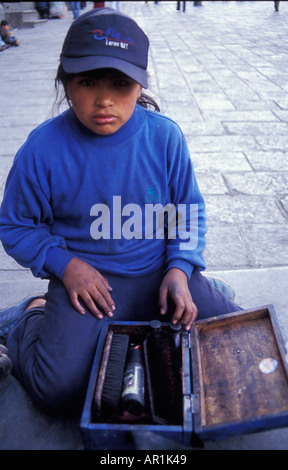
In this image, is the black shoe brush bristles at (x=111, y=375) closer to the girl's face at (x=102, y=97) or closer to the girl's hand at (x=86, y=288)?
the girl's hand at (x=86, y=288)

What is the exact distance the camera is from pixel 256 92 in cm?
512

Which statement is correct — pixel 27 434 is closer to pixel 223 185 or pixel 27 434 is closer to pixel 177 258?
pixel 177 258

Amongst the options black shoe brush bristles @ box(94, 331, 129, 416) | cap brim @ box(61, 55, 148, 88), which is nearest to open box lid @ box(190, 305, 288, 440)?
black shoe brush bristles @ box(94, 331, 129, 416)

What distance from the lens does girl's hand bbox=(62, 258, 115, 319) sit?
4.79 ft

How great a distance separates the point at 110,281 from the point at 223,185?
180 cm

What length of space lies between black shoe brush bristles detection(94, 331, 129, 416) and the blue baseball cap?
86 cm

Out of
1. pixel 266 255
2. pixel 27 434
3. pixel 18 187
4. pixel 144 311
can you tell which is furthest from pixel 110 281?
pixel 266 255

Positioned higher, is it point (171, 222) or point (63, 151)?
point (63, 151)

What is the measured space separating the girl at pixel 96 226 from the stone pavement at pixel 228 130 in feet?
1.80

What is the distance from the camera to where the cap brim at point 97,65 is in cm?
122

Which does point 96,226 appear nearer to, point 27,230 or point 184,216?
A: point 27,230

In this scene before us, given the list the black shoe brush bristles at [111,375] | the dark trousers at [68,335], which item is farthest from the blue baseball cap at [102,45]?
the black shoe brush bristles at [111,375]

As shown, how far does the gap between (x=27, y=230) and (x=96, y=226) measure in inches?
9.9

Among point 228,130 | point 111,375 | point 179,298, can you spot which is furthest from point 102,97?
point 228,130
